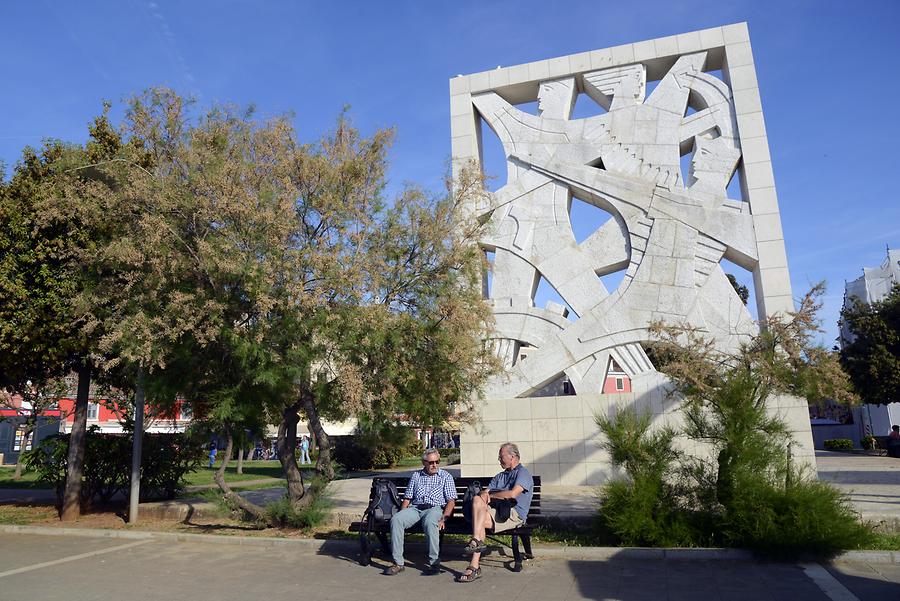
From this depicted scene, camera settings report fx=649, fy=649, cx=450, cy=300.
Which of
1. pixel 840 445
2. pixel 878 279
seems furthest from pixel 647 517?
pixel 878 279

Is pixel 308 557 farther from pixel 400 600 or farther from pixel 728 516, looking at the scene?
pixel 728 516

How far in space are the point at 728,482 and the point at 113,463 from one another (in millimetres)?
10669

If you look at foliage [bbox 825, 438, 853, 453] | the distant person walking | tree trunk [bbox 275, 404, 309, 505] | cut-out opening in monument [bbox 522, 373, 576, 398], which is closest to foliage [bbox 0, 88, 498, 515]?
tree trunk [bbox 275, 404, 309, 505]

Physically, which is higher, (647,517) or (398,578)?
(647,517)

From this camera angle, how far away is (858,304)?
3055 centimetres

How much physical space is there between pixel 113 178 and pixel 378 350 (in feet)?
17.2

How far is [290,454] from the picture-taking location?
999cm

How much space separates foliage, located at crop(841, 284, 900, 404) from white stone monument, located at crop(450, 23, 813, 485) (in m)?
16.5

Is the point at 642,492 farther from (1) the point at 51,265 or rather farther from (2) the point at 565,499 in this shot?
(1) the point at 51,265

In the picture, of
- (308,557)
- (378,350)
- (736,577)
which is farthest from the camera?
(378,350)

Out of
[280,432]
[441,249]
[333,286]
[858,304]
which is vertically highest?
[858,304]

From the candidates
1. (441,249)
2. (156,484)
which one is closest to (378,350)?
(441,249)

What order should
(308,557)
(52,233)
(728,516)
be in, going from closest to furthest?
(728,516) < (308,557) < (52,233)

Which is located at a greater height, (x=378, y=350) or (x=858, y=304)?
(x=858, y=304)
